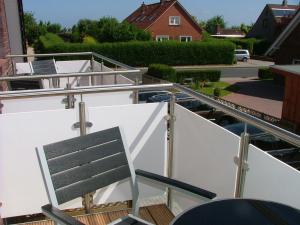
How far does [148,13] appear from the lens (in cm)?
4288

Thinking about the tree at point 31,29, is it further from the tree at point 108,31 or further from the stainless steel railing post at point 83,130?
the stainless steel railing post at point 83,130

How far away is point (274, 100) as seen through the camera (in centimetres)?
2145

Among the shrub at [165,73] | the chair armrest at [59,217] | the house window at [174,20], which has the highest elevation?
the house window at [174,20]

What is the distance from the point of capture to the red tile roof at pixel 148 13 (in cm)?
3946

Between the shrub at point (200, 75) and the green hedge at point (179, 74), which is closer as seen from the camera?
the green hedge at point (179, 74)

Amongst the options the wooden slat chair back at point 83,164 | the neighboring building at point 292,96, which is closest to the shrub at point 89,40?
the neighboring building at point 292,96

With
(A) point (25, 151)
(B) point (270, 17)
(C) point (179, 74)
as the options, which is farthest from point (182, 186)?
(B) point (270, 17)

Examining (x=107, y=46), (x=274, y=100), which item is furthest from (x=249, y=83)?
(x=107, y=46)

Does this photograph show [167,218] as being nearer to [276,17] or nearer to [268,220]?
[268,220]

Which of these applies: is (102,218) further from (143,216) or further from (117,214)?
(143,216)

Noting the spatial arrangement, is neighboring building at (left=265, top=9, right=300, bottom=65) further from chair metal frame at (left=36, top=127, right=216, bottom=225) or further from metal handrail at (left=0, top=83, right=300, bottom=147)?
chair metal frame at (left=36, top=127, right=216, bottom=225)

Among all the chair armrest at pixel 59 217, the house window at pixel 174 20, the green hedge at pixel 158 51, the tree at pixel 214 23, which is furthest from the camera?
the tree at pixel 214 23

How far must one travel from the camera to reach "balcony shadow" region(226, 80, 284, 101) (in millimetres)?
22812

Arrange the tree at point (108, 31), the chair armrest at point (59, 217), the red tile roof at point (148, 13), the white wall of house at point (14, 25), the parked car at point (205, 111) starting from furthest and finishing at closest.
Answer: the red tile roof at point (148, 13)
the tree at point (108, 31)
the parked car at point (205, 111)
the white wall of house at point (14, 25)
the chair armrest at point (59, 217)
